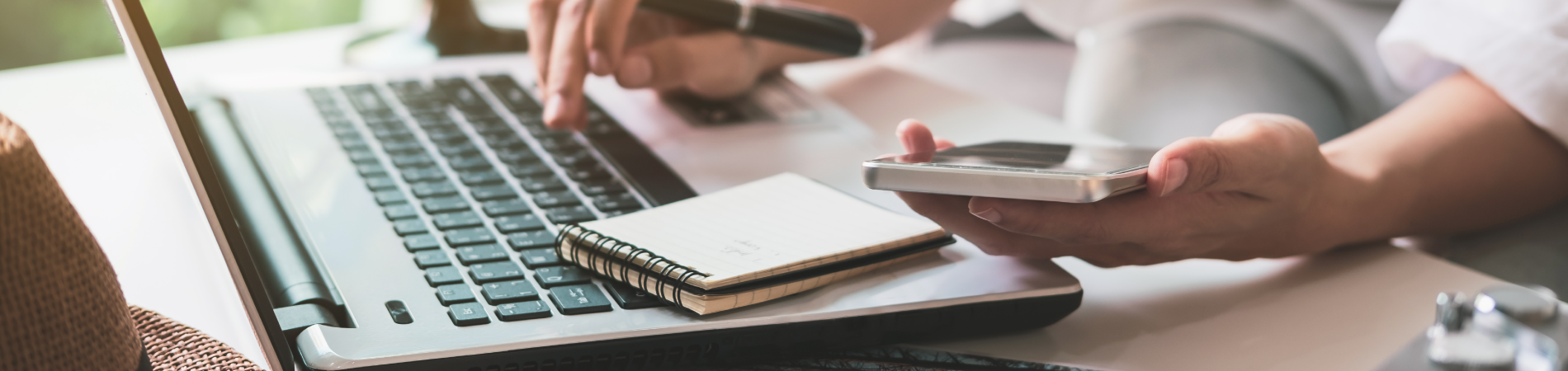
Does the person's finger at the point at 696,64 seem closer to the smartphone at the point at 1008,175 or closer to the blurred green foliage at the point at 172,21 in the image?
the smartphone at the point at 1008,175

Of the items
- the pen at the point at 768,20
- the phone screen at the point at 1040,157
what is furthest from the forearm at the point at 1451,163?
the pen at the point at 768,20

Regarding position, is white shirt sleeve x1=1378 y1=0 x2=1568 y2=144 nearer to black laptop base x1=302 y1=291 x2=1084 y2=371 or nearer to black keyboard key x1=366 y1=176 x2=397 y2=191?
black laptop base x1=302 y1=291 x2=1084 y2=371

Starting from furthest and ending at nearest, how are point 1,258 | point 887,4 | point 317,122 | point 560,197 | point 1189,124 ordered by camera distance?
point 887,4
point 1189,124
point 317,122
point 560,197
point 1,258

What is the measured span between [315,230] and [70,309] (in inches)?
6.2

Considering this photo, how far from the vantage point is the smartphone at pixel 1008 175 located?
29cm

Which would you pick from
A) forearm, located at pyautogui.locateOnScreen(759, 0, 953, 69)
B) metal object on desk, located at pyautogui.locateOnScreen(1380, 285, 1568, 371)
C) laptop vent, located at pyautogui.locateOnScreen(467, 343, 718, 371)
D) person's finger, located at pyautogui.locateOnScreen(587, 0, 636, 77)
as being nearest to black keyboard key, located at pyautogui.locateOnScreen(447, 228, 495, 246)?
laptop vent, located at pyautogui.locateOnScreen(467, 343, 718, 371)

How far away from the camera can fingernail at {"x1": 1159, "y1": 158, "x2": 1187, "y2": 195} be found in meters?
0.32

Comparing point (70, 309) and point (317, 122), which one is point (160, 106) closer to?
point (70, 309)

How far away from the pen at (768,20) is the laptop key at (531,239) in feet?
0.80

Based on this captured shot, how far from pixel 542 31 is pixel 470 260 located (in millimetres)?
285

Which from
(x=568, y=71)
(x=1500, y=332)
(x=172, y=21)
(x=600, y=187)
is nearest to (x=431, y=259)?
(x=600, y=187)

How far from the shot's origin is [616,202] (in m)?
0.45

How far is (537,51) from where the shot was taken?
62 cm

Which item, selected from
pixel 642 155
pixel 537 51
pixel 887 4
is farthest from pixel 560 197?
pixel 887 4
